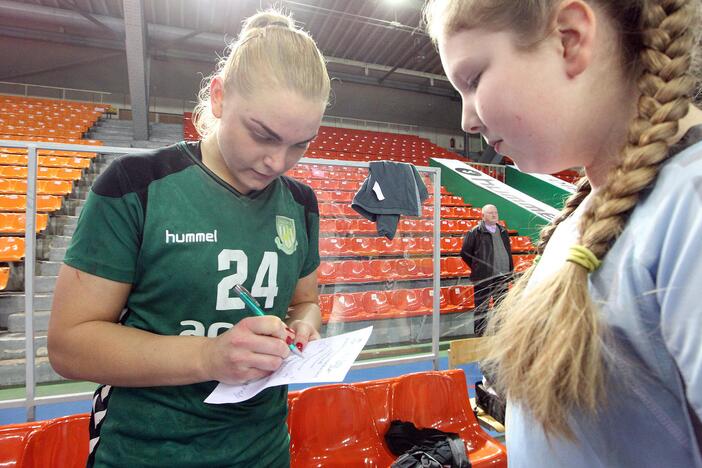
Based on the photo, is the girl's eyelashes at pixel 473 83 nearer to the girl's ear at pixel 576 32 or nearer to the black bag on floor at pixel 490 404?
the girl's ear at pixel 576 32

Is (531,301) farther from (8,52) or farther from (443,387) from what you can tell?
(8,52)

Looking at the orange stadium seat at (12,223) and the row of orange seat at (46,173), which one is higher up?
the row of orange seat at (46,173)

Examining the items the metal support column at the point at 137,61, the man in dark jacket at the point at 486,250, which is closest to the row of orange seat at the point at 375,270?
the man in dark jacket at the point at 486,250

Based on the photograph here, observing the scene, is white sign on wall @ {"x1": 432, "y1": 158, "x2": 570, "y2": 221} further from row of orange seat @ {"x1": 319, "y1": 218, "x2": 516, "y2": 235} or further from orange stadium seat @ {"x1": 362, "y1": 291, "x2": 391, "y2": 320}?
orange stadium seat @ {"x1": 362, "y1": 291, "x2": 391, "y2": 320}

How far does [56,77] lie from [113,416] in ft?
38.2

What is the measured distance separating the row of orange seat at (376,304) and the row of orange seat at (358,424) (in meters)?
0.65

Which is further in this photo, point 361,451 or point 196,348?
point 361,451

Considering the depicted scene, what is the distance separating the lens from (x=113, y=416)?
74cm

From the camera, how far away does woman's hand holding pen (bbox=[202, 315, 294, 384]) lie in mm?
635

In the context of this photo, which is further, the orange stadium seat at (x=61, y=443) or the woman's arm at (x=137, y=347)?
the orange stadium seat at (x=61, y=443)

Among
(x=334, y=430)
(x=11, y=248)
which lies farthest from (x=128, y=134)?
(x=334, y=430)

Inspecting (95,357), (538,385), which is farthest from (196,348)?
(538,385)

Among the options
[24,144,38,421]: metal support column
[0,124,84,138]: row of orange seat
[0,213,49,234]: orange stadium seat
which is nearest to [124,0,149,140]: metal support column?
[0,124,84,138]: row of orange seat

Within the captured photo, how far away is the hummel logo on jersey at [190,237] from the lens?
735 millimetres
